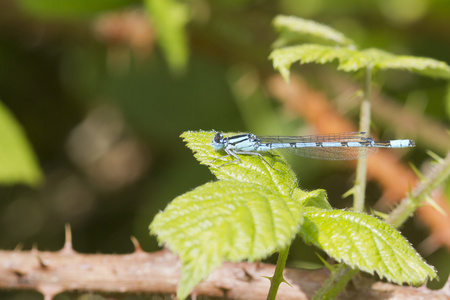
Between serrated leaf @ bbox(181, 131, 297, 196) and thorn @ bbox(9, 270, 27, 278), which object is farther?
thorn @ bbox(9, 270, 27, 278)

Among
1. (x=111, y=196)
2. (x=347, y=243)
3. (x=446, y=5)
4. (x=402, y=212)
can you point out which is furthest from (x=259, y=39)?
(x=347, y=243)

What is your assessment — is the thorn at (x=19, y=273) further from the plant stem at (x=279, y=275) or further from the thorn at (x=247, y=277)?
the plant stem at (x=279, y=275)

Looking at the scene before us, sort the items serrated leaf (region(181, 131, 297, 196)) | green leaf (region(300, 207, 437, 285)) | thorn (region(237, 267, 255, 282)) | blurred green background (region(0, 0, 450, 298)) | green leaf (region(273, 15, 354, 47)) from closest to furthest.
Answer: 1. green leaf (region(300, 207, 437, 285))
2. serrated leaf (region(181, 131, 297, 196))
3. thorn (region(237, 267, 255, 282))
4. green leaf (region(273, 15, 354, 47))
5. blurred green background (region(0, 0, 450, 298))

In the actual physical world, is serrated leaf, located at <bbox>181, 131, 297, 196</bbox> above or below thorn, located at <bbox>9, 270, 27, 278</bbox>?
above

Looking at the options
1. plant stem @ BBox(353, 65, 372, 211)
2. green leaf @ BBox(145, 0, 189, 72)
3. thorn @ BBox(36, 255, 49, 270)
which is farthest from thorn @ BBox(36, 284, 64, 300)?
green leaf @ BBox(145, 0, 189, 72)

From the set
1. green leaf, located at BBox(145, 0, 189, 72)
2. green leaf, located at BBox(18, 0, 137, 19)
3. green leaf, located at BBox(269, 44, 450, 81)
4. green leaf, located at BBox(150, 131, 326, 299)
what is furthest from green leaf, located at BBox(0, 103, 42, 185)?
green leaf, located at BBox(150, 131, 326, 299)

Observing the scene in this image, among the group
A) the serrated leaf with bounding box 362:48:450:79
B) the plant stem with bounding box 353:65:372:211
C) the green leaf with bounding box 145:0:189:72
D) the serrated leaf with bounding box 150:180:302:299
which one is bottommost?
the serrated leaf with bounding box 150:180:302:299

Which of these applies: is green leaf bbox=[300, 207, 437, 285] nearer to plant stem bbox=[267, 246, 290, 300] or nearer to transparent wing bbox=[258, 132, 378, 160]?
plant stem bbox=[267, 246, 290, 300]

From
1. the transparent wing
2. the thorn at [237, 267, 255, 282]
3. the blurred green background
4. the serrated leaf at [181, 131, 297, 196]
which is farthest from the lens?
the blurred green background
